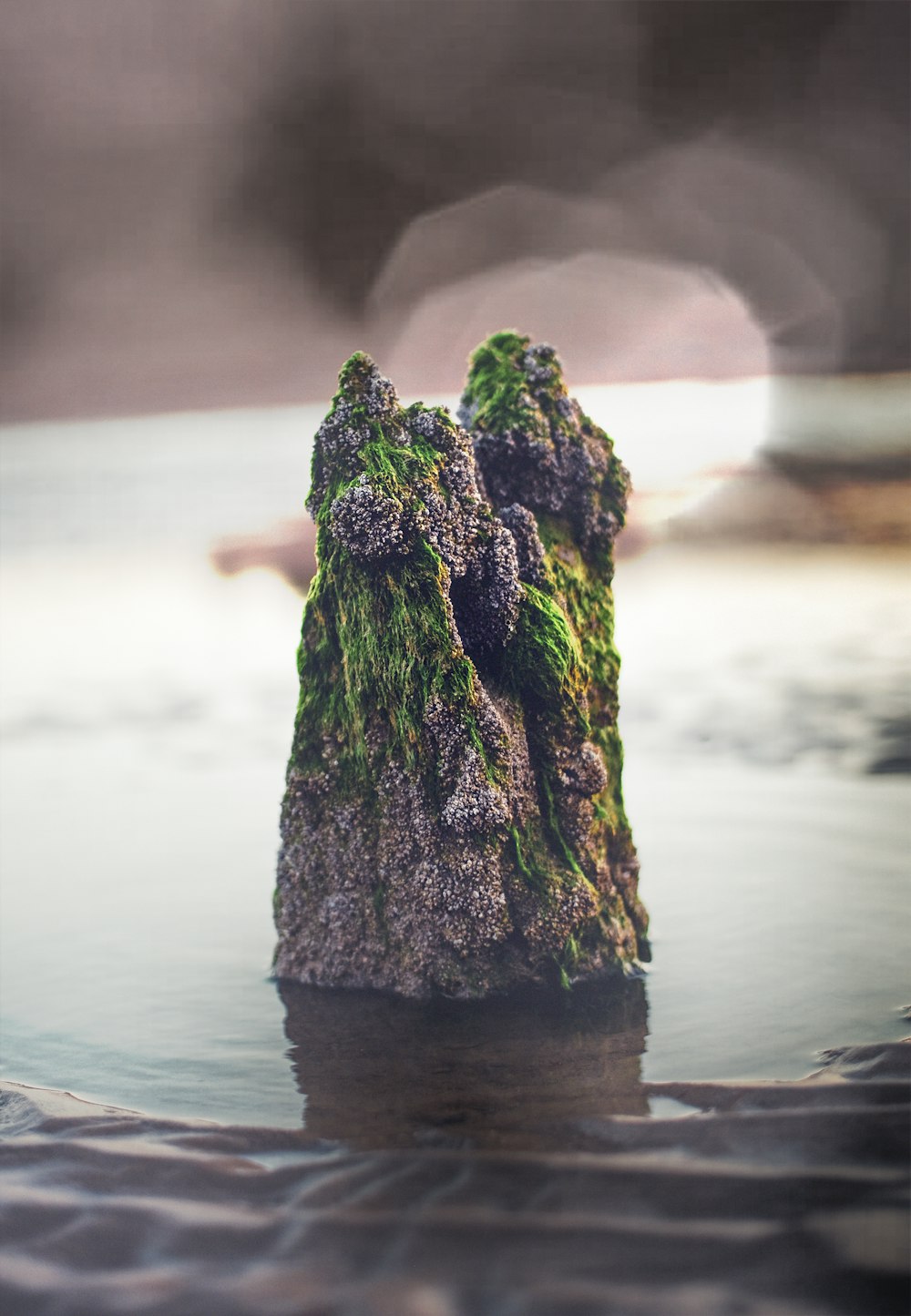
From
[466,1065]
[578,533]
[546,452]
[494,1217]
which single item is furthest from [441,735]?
[494,1217]

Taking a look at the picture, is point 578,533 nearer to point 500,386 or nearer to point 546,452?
point 546,452

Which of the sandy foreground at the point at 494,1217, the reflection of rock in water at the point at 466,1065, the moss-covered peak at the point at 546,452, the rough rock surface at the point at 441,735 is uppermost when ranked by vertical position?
the moss-covered peak at the point at 546,452

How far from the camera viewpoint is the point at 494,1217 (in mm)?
7367

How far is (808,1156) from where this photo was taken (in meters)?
7.84

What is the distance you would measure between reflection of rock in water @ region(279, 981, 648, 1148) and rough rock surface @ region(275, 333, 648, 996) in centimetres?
26

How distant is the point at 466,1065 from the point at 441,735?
270cm

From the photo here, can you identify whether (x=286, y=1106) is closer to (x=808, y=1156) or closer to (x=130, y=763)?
(x=808, y=1156)

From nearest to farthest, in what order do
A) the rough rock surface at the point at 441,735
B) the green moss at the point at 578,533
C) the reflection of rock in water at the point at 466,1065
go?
the reflection of rock in water at the point at 466,1065 < the rough rock surface at the point at 441,735 < the green moss at the point at 578,533

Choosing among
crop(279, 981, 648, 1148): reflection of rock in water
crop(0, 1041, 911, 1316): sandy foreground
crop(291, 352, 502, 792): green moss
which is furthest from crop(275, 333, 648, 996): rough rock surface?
crop(0, 1041, 911, 1316): sandy foreground

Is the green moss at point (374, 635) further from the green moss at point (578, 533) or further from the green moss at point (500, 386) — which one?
the green moss at point (578, 533)

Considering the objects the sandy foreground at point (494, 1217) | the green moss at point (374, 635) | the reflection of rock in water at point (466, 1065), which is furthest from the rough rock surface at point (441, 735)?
the sandy foreground at point (494, 1217)

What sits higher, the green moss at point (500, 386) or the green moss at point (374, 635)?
the green moss at point (500, 386)

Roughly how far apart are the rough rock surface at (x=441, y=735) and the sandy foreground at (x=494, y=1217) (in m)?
2.11

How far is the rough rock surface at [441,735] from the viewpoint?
9938mm
